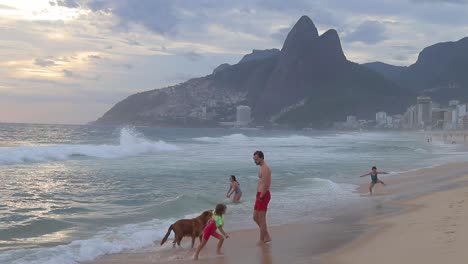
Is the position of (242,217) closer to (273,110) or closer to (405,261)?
(405,261)

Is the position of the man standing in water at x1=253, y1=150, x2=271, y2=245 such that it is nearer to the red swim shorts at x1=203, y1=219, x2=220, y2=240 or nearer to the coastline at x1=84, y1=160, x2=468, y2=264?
the coastline at x1=84, y1=160, x2=468, y2=264

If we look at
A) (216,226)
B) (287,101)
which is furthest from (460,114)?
(216,226)

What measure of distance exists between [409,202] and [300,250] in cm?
609

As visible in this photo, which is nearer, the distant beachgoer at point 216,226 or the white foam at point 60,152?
the distant beachgoer at point 216,226

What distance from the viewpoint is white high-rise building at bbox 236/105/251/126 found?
174000mm

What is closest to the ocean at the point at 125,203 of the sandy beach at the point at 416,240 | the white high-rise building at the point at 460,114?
the sandy beach at the point at 416,240

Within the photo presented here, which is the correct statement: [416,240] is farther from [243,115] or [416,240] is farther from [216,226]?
[243,115]

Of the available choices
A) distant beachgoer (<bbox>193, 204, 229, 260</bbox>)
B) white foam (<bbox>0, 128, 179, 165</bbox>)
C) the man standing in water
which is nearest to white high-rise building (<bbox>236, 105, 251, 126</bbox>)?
white foam (<bbox>0, 128, 179, 165</bbox>)

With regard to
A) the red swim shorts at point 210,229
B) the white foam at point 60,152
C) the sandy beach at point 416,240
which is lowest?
the white foam at point 60,152

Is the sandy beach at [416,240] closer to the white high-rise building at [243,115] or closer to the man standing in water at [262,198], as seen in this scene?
the man standing in water at [262,198]

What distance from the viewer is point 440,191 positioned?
48.1 ft

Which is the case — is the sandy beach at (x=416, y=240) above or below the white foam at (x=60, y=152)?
above

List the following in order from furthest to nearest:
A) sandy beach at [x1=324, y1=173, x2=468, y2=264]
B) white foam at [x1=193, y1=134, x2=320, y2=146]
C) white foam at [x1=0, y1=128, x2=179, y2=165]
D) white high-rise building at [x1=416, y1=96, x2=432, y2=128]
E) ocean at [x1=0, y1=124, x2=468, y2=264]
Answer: white high-rise building at [x1=416, y1=96, x2=432, y2=128], white foam at [x1=193, y1=134, x2=320, y2=146], white foam at [x1=0, y1=128, x2=179, y2=165], ocean at [x1=0, y1=124, x2=468, y2=264], sandy beach at [x1=324, y1=173, x2=468, y2=264]

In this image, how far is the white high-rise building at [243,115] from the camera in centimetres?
17400
